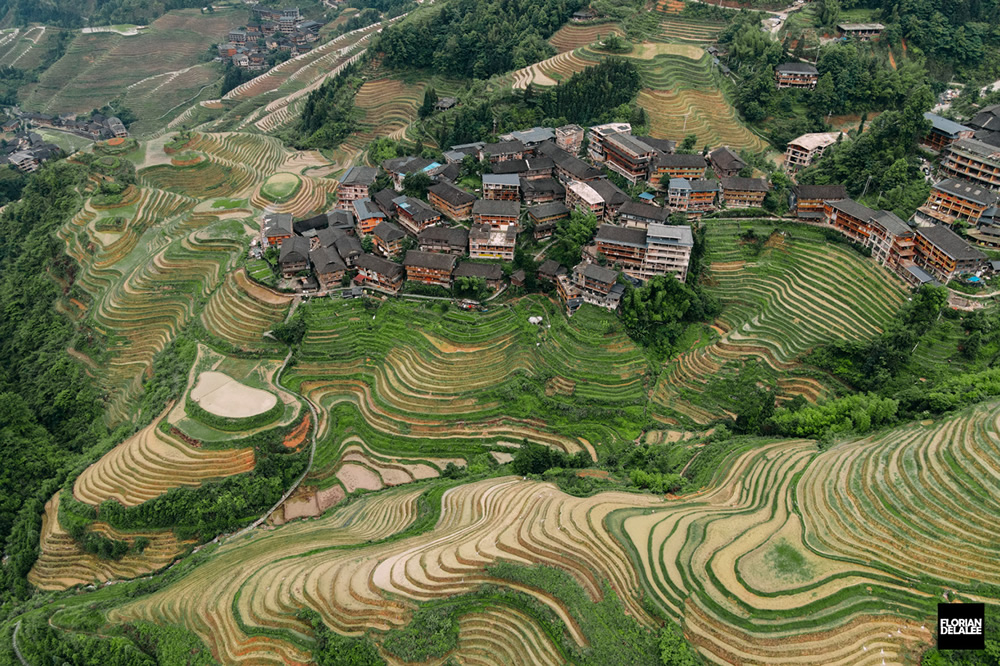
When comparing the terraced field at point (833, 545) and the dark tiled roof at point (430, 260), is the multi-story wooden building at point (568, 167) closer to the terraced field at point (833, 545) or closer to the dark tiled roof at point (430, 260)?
the dark tiled roof at point (430, 260)

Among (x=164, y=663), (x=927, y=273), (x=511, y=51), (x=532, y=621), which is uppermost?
(x=511, y=51)

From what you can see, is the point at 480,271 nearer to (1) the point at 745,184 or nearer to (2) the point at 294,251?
(2) the point at 294,251

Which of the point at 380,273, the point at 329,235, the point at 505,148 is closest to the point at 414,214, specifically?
the point at 380,273

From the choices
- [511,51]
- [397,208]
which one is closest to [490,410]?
[397,208]

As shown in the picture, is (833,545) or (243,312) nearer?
(833,545)

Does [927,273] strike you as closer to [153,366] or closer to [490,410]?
[490,410]

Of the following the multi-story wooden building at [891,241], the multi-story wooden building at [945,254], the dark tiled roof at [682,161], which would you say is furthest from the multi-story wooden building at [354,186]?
the multi-story wooden building at [945,254]

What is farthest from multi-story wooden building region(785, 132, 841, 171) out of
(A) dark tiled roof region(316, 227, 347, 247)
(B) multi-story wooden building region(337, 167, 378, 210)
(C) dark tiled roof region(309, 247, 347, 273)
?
(C) dark tiled roof region(309, 247, 347, 273)
